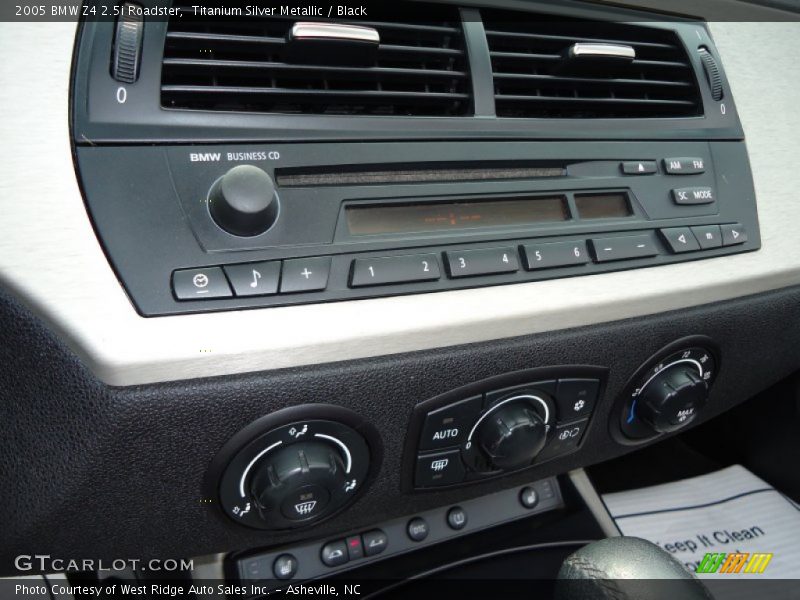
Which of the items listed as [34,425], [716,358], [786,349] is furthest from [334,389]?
[786,349]

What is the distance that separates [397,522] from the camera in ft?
2.61

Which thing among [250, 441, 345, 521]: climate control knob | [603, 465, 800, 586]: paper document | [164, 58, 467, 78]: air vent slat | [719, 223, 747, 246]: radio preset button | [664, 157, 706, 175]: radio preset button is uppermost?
[164, 58, 467, 78]: air vent slat

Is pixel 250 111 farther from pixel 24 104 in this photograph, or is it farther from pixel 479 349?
pixel 479 349

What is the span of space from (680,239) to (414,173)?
30cm

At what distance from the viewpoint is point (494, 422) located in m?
0.65

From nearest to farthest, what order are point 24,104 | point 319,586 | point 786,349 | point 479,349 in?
point 24,104 < point 479,349 < point 319,586 < point 786,349

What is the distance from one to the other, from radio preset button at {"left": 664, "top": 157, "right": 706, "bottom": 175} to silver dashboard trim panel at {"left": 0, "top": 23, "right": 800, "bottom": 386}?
0.48 feet

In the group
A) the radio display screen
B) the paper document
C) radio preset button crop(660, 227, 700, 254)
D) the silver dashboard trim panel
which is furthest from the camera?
the paper document

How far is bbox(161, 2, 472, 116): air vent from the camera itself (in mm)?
536

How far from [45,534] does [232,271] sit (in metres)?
0.27

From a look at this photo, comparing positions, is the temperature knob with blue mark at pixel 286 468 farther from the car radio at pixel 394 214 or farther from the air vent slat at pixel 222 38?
the air vent slat at pixel 222 38

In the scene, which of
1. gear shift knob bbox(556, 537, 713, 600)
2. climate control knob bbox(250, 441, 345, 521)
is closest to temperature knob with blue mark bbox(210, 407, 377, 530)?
climate control knob bbox(250, 441, 345, 521)

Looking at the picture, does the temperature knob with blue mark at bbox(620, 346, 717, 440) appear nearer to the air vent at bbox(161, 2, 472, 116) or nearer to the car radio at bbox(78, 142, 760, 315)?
the car radio at bbox(78, 142, 760, 315)

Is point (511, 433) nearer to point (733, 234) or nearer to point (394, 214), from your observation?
point (394, 214)
